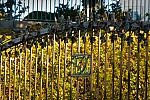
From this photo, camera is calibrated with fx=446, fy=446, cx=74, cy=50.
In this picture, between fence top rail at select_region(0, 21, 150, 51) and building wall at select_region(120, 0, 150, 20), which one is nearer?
fence top rail at select_region(0, 21, 150, 51)

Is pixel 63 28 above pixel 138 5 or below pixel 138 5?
below

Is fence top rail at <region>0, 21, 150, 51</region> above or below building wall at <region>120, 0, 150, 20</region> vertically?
below

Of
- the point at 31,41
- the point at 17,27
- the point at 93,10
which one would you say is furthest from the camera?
the point at 93,10

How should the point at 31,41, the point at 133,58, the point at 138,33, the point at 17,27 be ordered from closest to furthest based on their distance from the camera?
the point at 138,33 → the point at 31,41 → the point at 133,58 → the point at 17,27

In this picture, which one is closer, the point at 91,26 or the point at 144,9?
the point at 91,26

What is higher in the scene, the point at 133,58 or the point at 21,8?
the point at 21,8

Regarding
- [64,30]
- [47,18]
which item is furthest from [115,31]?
[47,18]

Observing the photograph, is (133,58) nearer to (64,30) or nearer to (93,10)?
(64,30)

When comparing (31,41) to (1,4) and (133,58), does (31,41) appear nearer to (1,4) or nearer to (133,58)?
(133,58)

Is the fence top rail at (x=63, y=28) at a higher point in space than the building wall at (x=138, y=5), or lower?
lower

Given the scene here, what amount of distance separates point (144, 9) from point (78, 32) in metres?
5.79

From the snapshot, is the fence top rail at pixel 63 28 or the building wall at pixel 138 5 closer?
the fence top rail at pixel 63 28

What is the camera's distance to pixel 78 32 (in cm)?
489

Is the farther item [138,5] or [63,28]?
[138,5]
